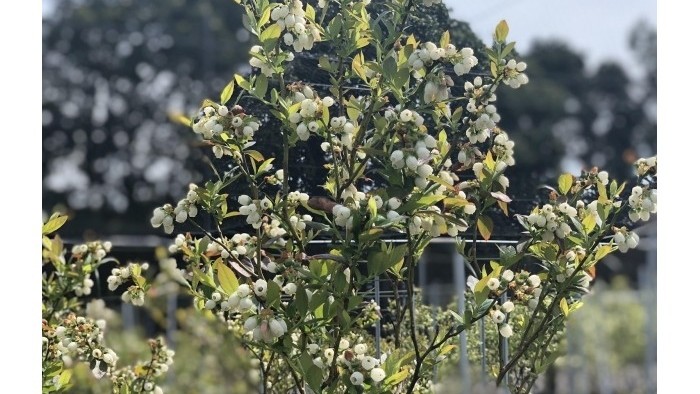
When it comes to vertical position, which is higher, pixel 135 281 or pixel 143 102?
pixel 143 102

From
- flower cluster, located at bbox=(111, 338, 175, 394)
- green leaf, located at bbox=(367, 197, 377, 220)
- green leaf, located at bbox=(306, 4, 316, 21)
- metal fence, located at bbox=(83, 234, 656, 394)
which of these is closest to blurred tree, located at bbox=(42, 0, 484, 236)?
metal fence, located at bbox=(83, 234, 656, 394)

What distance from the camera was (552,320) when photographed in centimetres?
173

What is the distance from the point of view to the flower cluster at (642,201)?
1.62m

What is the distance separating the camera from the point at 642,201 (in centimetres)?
162

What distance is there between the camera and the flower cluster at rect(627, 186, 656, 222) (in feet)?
5.31

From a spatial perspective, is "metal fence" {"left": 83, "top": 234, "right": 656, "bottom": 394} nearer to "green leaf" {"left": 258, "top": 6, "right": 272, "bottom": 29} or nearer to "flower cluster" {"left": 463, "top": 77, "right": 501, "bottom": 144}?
"flower cluster" {"left": 463, "top": 77, "right": 501, "bottom": 144}

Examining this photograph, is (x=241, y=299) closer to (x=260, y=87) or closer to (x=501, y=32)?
(x=260, y=87)

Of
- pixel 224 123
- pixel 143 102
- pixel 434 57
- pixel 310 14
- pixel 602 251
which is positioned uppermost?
pixel 143 102

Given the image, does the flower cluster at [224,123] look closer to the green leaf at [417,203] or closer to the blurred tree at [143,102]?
the green leaf at [417,203]

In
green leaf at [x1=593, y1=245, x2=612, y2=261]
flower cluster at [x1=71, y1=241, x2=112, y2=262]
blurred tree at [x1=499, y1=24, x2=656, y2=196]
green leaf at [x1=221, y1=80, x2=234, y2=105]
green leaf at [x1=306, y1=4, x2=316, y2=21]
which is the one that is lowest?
flower cluster at [x1=71, y1=241, x2=112, y2=262]

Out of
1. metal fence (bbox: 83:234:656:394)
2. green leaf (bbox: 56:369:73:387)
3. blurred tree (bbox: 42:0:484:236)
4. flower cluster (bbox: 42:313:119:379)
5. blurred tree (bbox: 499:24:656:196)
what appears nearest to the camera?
flower cluster (bbox: 42:313:119:379)

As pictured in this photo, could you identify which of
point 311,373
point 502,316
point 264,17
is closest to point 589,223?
point 502,316

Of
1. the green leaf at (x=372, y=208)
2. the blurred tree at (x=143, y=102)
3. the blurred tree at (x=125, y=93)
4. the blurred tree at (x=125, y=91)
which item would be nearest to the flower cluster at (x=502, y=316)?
the green leaf at (x=372, y=208)
